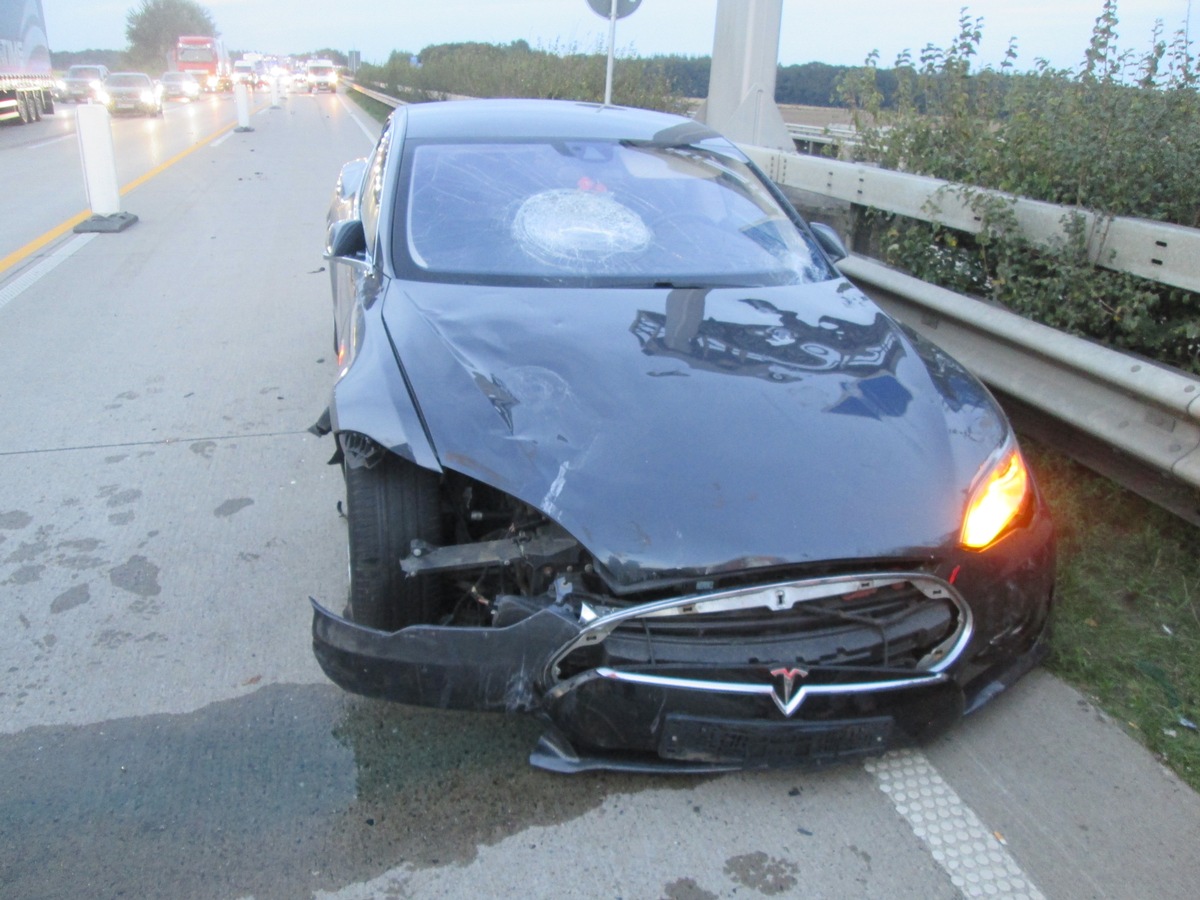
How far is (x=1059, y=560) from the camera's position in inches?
146

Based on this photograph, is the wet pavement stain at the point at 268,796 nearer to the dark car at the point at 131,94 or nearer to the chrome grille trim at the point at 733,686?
the chrome grille trim at the point at 733,686

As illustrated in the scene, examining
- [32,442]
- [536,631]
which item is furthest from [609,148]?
[32,442]

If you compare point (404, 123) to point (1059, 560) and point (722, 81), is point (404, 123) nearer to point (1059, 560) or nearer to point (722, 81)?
point (1059, 560)

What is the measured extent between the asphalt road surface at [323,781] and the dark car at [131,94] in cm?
3399

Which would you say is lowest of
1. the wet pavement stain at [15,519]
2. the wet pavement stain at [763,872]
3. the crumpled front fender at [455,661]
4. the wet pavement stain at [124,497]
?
the wet pavement stain at [124,497]

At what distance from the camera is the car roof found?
14.4 feet

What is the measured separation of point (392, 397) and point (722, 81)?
7.29 m

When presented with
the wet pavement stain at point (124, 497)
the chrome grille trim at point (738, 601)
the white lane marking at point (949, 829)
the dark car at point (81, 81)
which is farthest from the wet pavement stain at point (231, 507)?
the dark car at point (81, 81)

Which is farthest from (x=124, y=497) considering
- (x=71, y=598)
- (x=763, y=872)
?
(x=763, y=872)

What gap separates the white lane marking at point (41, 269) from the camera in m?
7.68

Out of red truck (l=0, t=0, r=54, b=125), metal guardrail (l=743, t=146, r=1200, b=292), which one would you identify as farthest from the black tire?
red truck (l=0, t=0, r=54, b=125)

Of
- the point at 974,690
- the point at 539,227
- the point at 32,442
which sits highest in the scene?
the point at 539,227

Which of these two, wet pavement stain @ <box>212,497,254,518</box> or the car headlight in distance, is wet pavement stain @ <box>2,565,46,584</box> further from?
the car headlight in distance

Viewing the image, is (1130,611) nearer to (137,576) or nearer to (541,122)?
(541,122)
